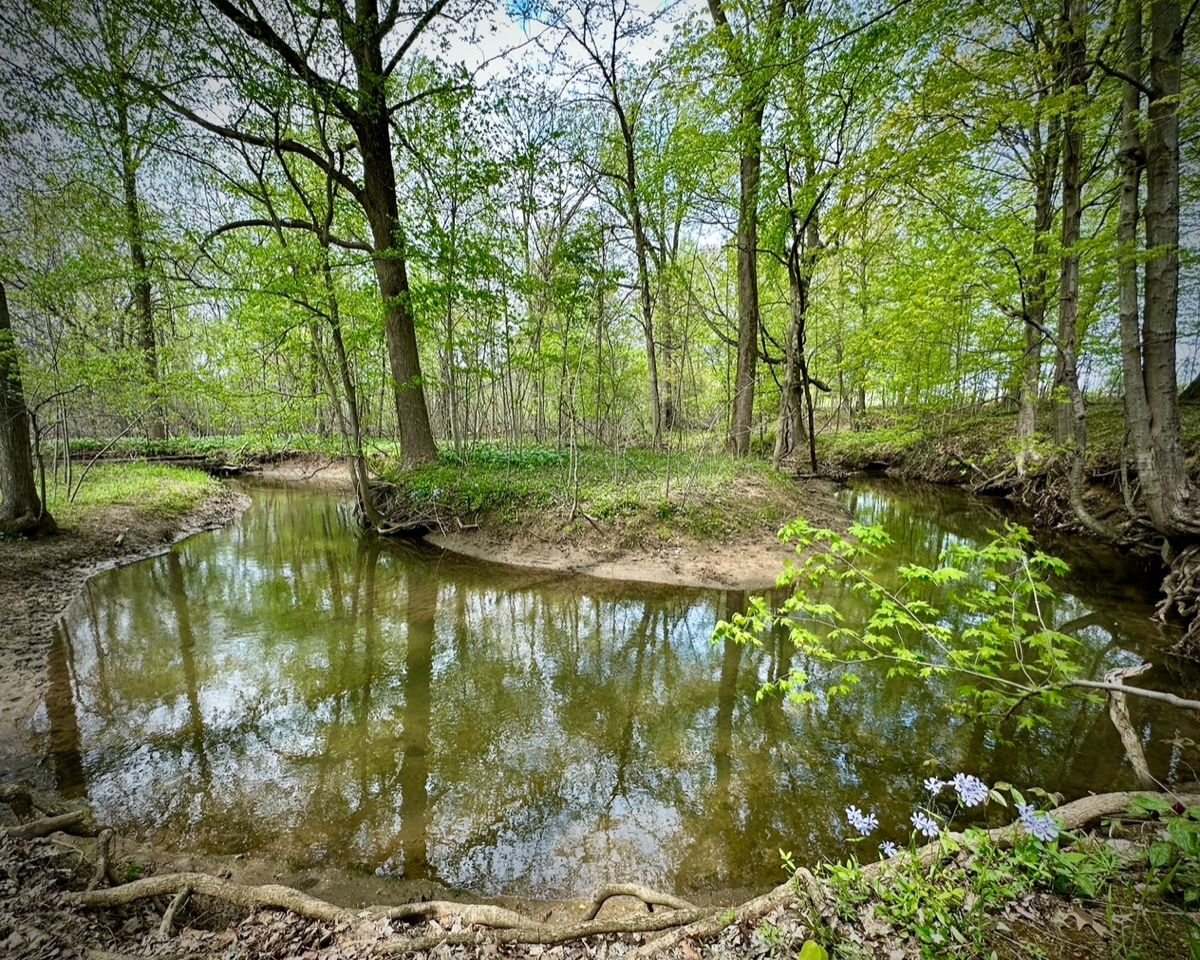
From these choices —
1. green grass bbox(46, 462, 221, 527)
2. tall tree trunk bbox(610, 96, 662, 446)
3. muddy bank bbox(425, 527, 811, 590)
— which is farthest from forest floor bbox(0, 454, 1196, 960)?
tall tree trunk bbox(610, 96, 662, 446)

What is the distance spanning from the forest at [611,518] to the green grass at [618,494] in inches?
4.3

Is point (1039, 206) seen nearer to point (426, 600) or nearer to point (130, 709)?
point (426, 600)

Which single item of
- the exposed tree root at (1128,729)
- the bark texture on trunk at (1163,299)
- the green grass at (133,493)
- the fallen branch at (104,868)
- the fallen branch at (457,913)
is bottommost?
the fallen branch at (457,913)

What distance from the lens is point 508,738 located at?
396cm

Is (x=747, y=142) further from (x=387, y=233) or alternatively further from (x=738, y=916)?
(x=738, y=916)

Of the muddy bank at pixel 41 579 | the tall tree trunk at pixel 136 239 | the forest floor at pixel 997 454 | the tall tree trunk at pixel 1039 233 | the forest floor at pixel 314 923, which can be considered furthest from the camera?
the forest floor at pixel 997 454

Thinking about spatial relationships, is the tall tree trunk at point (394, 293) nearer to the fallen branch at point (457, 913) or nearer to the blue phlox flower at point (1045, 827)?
the fallen branch at point (457, 913)

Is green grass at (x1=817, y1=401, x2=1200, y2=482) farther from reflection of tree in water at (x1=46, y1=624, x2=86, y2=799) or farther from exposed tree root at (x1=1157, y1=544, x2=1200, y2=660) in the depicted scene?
reflection of tree in water at (x1=46, y1=624, x2=86, y2=799)

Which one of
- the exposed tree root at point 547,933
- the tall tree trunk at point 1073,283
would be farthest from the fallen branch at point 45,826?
the tall tree trunk at point 1073,283

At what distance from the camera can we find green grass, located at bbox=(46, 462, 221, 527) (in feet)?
30.5

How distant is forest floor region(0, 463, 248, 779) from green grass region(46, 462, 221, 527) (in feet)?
0.05

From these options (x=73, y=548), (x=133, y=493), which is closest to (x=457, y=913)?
A: (x=73, y=548)

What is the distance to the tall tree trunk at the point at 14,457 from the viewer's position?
688 centimetres

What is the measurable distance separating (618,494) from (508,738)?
19.0 feet
